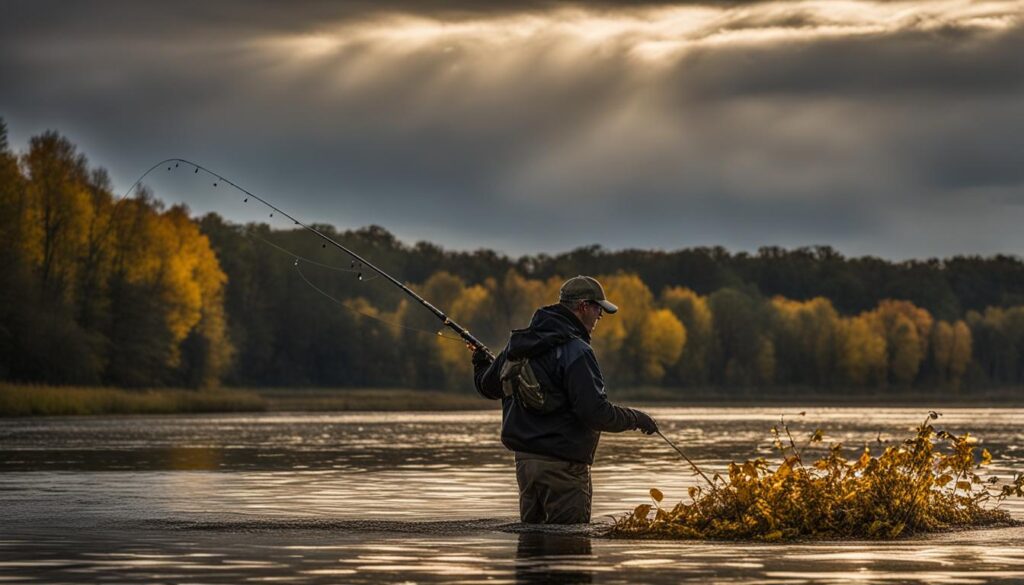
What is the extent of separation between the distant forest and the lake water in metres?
28.0

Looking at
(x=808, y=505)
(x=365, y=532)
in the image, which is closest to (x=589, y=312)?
(x=808, y=505)

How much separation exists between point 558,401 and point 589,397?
0.32 metres

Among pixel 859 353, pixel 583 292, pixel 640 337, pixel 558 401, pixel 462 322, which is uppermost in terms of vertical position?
pixel 462 322

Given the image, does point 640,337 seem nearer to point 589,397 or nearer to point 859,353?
point 859,353

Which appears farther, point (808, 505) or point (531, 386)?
point (808, 505)

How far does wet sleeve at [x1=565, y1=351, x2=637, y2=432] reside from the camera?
46.3 ft

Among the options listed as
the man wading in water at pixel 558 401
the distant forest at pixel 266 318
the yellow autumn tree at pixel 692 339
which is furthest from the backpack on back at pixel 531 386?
the yellow autumn tree at pixel 692 339

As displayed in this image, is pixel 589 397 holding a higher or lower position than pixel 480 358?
lower

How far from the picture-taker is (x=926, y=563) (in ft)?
44.3

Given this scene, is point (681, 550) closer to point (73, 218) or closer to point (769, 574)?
point (769, 574)

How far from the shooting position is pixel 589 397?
14125 mm

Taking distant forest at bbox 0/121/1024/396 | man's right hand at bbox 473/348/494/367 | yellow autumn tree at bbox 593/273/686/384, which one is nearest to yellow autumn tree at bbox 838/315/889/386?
distant forest at bbox 0/121/1024/396

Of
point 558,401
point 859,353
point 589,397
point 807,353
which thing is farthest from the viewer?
point 807,353

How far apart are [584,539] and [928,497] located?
3.70 metres
